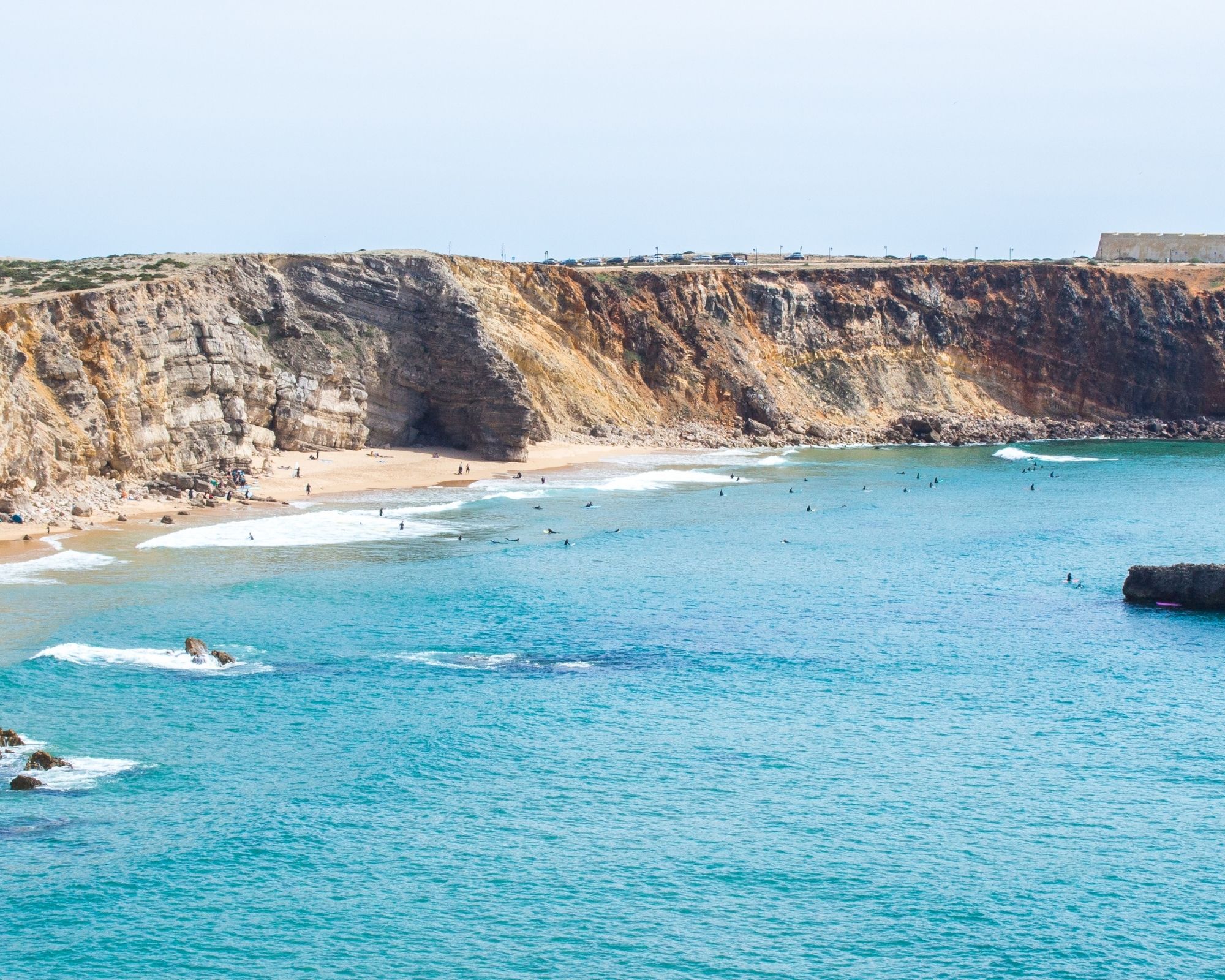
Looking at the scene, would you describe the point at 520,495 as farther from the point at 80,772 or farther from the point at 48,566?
the point at 80,772

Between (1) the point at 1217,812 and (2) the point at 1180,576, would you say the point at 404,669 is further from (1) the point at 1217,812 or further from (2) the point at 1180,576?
(2) the point at 1180,576

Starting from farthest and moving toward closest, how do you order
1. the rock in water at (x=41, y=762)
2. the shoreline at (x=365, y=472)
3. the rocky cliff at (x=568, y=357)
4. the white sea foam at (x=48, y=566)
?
the rocky cliff at (x=568, y=357) < the shoreline at (x=365, y=472) < the white sea foam at (x=48, y=566) < the rock in water at (x=41, y=762)

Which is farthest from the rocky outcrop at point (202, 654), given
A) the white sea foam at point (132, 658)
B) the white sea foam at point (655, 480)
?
the white sea foam at point (655, 480)

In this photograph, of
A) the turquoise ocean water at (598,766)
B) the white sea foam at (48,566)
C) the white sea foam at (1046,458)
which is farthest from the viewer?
the white sea foam at (1046,458)

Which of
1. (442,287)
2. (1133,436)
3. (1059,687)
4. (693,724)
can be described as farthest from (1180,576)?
(1133,436)

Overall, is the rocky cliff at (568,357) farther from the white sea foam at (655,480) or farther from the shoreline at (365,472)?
the white sea foam at (655,480)
